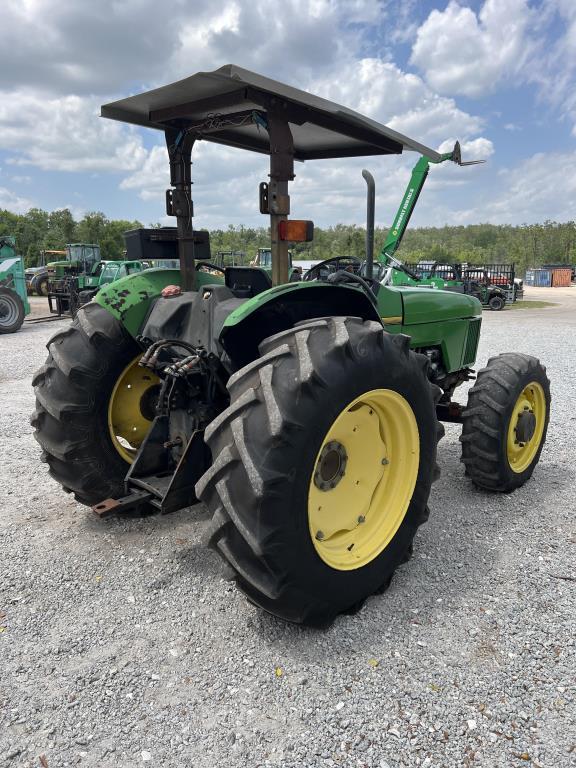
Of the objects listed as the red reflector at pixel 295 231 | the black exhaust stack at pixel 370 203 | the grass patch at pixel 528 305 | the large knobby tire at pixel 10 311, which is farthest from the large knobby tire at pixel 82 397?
the grass patch at pixel 528 305

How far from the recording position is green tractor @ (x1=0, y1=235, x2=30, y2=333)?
1334cm

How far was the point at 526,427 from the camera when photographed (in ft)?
12.4

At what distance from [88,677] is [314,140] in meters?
3.20

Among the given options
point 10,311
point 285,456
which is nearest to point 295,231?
point 285,456

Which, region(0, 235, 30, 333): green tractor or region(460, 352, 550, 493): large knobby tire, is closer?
region(460, 352, 550, 493): large knobby tire

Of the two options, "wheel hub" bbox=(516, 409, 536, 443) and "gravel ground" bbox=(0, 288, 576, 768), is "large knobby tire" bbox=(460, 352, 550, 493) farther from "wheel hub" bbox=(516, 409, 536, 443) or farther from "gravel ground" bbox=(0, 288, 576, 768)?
"gravel ground" bbox=(0, 288, 576, 768)

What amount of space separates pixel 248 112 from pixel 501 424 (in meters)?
2.41

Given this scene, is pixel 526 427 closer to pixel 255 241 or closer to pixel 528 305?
pixel 528 305

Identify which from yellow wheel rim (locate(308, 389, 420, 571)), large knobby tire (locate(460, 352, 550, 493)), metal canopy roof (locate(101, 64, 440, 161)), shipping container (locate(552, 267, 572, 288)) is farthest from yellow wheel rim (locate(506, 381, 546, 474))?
shipping container (locate(552, 267, 572, 288))

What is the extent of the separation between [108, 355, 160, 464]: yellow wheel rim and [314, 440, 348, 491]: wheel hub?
1367mm

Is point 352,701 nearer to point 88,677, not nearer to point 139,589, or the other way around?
point 88,677

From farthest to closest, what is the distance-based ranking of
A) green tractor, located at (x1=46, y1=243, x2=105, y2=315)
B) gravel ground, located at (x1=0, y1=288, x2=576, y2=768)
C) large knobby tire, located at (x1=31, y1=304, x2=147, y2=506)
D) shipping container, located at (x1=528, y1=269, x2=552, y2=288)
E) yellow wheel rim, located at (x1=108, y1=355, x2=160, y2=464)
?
shipping container, located at (x1=528, y1=269, x2=552, y2=288), green tractor, located at (x1=46, y1=243, x2=105, y2=315), yellow wheel rim, located at (x1=108, y1=355, x2=160, y2=464), large knobby tire, located at (x1=31, y1=304, x2=147, y2=506), gravel ground, located at (x1=0, y1=288, x2=576, y2=768)

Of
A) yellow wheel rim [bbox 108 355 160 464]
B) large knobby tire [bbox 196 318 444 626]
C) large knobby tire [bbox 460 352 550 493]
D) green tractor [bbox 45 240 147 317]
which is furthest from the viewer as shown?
green tractor [bbox 45 240 147 317]

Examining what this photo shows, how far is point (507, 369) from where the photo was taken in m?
3.77
